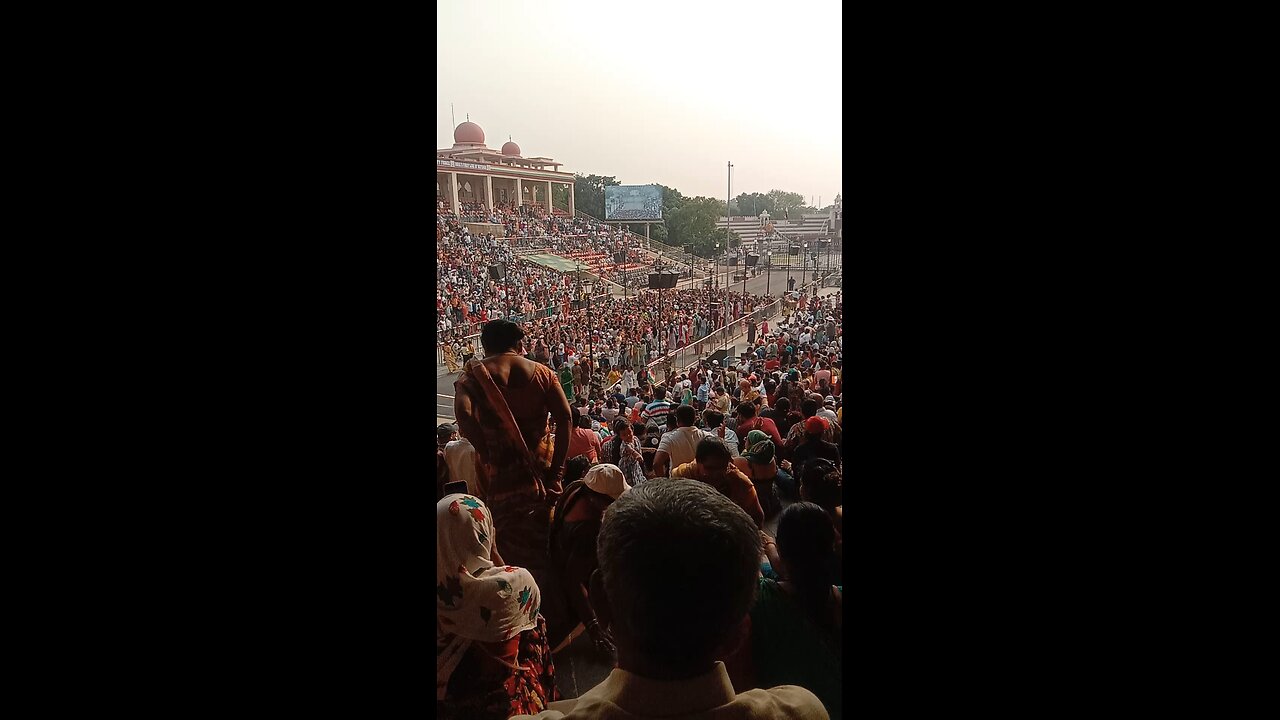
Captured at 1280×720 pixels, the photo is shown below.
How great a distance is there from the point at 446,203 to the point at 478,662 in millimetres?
21470

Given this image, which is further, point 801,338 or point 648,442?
point 801,338

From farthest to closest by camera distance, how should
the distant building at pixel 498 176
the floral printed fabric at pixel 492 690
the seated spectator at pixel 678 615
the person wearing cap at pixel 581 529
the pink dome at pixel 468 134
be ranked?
the pink dome at pixel 468 134
the distant building at pixel 498 176
the person wearing cap at pixel 581 529
the floral printed fabric at pixel 492 690
the seated spectator at pixel 678 615

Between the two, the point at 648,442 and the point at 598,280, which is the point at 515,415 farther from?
the point at 598,280

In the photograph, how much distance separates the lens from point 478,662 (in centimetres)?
151

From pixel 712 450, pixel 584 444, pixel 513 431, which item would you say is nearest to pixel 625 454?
pixel 584 444

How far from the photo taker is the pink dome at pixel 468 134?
83.6 feet

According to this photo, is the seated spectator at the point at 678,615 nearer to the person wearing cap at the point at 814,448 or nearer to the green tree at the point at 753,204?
the person wearing cap at the point at 814,448

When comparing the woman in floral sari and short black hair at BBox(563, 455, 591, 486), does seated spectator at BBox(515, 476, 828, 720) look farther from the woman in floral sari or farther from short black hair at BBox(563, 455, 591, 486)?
short black hair at BBox(563, 455, 591, 486)

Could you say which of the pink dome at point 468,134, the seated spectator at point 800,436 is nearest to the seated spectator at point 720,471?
the seated spectator at point 800,436

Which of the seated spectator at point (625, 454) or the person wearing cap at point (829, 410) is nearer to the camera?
the seated spectator at point (625, 454)

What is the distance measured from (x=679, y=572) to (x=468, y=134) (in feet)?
88.4

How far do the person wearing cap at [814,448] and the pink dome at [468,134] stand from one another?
2463cm
